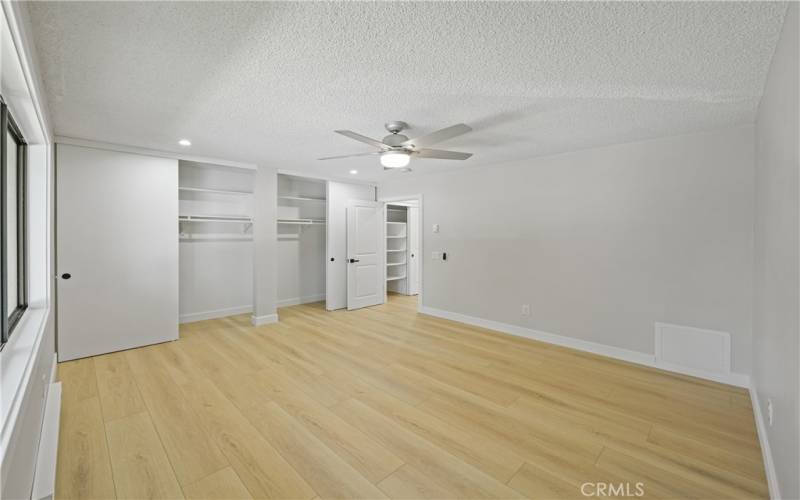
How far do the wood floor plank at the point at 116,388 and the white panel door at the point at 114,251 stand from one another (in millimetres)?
333

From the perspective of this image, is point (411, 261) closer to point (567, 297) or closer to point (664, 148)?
point (567, 297)

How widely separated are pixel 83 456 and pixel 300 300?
4.26 meters

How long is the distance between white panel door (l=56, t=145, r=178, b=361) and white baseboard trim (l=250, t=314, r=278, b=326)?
0.97 metres

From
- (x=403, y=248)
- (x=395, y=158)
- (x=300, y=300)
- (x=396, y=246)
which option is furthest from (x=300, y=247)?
(x=395, y=158)

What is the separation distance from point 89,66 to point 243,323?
3709mm

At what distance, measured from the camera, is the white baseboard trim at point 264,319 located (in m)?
4.80

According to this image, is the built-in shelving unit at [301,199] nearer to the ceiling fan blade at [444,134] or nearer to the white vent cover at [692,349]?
the ceiling fan blade at [444,134]

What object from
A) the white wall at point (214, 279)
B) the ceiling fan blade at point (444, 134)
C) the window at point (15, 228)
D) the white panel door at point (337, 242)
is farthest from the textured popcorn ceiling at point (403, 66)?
the white panel door at point (337, 242)

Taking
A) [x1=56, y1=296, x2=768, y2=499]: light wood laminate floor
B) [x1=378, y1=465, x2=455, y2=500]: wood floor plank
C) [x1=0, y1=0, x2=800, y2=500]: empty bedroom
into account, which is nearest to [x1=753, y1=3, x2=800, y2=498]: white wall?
[x1=0, y1=0, x2=800, y2=500]: empty bedroom

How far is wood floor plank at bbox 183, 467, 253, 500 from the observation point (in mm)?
1697

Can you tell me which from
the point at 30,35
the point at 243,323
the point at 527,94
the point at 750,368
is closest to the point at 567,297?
the point at 750,368

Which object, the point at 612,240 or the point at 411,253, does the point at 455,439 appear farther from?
the point at 411,253

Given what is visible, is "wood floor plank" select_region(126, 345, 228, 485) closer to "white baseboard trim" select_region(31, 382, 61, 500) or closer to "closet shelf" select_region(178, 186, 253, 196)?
"white baseboard trim" select_region(31, 382, 61, 500)

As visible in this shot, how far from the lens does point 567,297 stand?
158 inches
